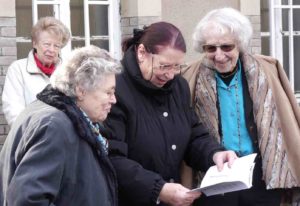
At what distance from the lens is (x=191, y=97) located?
4.19 meters

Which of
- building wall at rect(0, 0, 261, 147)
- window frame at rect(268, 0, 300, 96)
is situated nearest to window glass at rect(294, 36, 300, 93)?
window frame at rect(268, 0, 300, 96)

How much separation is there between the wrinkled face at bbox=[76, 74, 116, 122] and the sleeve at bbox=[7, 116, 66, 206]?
21 centimetres

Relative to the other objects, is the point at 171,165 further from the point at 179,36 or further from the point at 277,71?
the point at 277,71

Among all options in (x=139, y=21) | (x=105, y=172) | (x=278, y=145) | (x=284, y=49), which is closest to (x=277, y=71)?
(x=278, y=145)

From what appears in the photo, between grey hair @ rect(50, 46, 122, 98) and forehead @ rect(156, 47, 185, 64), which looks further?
forehead @ rect(156, 47, 185, 64)

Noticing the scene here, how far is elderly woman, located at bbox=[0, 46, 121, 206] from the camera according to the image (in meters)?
3.00

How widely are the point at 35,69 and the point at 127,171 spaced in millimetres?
1919

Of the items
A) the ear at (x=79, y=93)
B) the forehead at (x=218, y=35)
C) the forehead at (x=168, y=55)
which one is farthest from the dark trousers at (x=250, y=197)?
the ear at (x=79, y=93)

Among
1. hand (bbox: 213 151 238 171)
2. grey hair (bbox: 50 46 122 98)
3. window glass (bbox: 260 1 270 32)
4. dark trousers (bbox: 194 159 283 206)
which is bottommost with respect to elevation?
dark trousers (bbox: 194 159 283 206)

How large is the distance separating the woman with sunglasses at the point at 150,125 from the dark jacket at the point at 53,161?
40 centimetres

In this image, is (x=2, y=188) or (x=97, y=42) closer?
(x=2, y=188)

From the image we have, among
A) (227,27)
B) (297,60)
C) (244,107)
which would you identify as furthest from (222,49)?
(297,60)

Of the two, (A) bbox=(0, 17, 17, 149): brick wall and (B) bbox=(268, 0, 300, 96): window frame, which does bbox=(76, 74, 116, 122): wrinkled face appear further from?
(B) bbox=(268, 0, 300, 96): window frame

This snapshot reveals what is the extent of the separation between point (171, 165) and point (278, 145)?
651 millimetres
